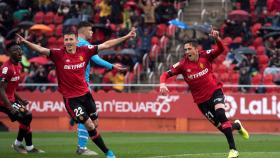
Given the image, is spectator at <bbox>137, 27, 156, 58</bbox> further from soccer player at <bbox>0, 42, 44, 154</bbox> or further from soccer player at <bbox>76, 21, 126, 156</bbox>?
soccer player at <bbox>76, 21, 126, 156</bbox>

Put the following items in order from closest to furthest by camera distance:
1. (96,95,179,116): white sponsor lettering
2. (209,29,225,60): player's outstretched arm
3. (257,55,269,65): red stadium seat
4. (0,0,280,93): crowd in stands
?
(209,29,225,60): player's outstretched arm < (96,95,179,116): white sponsor lettering < (0,0,280,93): crowd in stands < (257,55,269,65): red stadium seat

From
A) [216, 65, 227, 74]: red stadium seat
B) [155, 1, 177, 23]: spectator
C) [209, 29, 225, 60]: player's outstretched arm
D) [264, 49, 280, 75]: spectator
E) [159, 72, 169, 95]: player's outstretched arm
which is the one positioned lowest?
[216, 65, 227, 74]: red stadium seat

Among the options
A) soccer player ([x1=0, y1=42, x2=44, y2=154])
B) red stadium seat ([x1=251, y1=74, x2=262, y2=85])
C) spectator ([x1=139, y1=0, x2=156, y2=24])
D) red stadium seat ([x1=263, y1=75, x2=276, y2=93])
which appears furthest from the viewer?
spectator ([x1=139, y1=0, x2=156, y2=24])

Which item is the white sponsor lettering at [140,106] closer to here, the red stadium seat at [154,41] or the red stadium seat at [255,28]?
the red stadium seat at [154,41]

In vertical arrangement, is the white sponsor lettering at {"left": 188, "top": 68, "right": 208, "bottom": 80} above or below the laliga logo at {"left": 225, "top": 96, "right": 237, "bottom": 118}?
above

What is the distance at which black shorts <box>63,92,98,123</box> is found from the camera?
16.0 meters

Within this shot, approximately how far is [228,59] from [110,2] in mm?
7280

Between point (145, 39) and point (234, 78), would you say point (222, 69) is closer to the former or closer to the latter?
point (234, 78)

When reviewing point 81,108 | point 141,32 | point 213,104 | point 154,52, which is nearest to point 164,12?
point 141,32

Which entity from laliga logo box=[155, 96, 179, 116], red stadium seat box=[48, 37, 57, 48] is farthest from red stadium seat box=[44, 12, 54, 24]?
laliga logo box=[155, 96, 179, 116]

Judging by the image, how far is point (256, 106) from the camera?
27.7 m

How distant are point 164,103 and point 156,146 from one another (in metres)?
8.71

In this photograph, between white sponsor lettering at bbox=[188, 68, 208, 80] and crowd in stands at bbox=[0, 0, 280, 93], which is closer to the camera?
white sponsor lettering at bbox=[188, 68, 208, 80]

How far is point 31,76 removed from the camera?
31172mm
